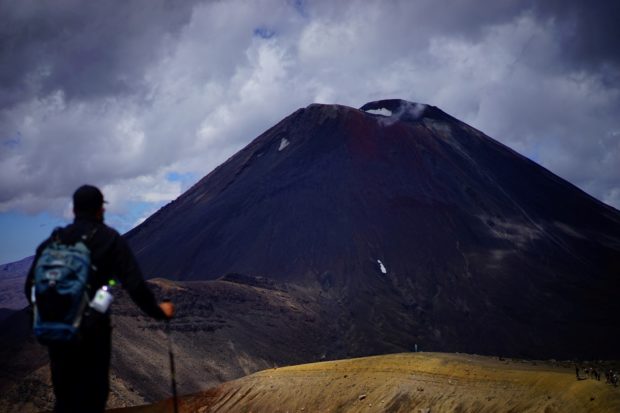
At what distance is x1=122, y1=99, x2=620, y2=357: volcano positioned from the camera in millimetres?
59594

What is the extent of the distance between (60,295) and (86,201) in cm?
80

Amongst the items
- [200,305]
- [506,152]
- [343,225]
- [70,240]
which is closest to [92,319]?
[70,240]

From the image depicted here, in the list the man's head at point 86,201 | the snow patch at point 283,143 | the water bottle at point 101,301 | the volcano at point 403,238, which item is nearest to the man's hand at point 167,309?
the water bottle at point 101,301

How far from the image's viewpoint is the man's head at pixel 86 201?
421cm

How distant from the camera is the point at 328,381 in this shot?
78.1 feet

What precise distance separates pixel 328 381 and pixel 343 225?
48318 mm

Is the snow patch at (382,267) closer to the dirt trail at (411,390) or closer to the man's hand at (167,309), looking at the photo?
the dirt trail at (411,390)

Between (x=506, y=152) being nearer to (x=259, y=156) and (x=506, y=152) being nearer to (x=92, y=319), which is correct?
(x=259, y=156)

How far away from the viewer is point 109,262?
13.1ft

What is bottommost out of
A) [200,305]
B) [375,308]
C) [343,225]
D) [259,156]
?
[375,308]

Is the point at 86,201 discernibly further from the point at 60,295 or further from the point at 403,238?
the point at 403,238

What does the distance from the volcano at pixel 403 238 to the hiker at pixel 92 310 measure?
162 ft

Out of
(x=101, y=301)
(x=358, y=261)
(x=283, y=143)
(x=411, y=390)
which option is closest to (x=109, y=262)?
(x=101, y=301)

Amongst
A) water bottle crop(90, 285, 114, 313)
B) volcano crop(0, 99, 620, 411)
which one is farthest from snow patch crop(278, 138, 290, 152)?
water bottle crop(90, 285, 114, 313)
